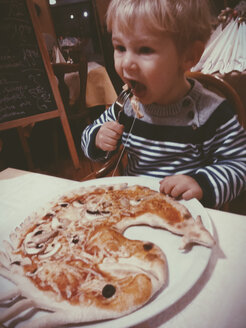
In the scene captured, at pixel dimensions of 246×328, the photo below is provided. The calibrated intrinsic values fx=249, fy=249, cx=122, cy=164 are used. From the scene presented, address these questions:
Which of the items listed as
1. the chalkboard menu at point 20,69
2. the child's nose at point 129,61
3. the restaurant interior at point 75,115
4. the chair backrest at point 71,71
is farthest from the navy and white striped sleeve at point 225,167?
the chair backrest at point 71,71

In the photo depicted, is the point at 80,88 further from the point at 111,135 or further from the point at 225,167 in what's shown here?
the point at 225,167

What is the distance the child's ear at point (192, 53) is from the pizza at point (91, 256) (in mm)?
467

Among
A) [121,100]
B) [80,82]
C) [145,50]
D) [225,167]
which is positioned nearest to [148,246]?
[225,167]

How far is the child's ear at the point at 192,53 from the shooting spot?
2.69ft

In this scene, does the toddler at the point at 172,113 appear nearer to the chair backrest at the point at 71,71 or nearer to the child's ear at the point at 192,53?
the child's ear at the point at 192,53

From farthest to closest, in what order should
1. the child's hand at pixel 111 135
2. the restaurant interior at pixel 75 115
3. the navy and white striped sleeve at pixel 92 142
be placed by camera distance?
the restaurant interior at pixel 75 115, the navy and white striped sleeve at pixel 92 142, the child's hand at pixel 111 135

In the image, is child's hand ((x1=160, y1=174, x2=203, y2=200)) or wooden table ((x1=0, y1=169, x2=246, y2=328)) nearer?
wooden table ((x1=0, y1=169, x2=246, y2=328))

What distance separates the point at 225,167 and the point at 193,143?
6.7 inches

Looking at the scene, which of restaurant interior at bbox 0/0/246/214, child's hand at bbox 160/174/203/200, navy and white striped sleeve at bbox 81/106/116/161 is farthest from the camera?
restaurant interior at bbox 0/0/246/214

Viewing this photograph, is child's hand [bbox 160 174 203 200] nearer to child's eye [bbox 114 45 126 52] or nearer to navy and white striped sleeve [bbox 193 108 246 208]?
navy and white striped sleeve [bbox 193 108 246 208]

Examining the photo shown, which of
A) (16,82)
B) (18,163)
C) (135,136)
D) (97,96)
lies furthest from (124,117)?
(18,163)

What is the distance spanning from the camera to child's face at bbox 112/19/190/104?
0.74m

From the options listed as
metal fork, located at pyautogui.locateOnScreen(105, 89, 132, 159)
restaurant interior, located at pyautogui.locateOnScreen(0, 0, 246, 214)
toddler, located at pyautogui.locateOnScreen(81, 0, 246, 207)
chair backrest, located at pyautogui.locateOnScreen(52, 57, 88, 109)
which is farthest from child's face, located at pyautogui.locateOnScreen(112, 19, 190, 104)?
chair backrest, located at pyautogui.locateOnScreen(52, 57, 88, 109)

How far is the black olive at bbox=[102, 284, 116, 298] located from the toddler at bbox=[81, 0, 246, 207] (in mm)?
325
